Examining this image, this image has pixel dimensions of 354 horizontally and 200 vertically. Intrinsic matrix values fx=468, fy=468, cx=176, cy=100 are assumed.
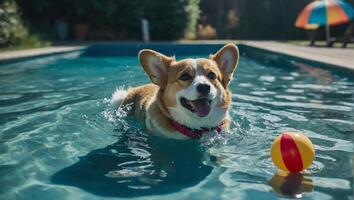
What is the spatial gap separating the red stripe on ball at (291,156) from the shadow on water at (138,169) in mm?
594

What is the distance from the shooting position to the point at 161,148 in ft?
14.0

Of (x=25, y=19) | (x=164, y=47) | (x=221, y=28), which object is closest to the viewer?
(x=164, y=47)

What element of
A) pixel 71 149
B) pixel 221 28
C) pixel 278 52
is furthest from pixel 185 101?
pixel 221 28

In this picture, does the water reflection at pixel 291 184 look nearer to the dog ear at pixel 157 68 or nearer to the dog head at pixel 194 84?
the dog head at pixel 194 84

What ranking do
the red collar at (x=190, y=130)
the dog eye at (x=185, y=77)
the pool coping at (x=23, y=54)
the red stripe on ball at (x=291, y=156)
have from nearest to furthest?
the red stripe on ball at (x=291, y=156) → the dog eye at (x=185, y=77) → the red collar at (x=190, y=130) → the pool coping at (x=23, y=54)

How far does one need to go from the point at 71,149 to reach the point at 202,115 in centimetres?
122

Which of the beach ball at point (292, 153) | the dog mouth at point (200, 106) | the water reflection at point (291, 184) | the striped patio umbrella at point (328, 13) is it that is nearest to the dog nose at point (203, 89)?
the dog mouth at point (200, 106)

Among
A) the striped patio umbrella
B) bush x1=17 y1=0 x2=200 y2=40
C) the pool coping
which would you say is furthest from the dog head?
bush x1=17 y1=0 x2=200 y2=40

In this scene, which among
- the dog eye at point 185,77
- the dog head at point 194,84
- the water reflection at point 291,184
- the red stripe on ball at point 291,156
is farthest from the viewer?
the dog eye at point 185,77

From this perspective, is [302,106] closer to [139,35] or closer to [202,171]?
[202,171]

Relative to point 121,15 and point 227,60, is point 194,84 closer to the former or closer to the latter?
point 227,60

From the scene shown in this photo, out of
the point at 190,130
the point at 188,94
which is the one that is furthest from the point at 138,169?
the point at 190,130

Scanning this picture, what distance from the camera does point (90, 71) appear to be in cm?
1102

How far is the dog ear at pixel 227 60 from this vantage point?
179 inches
